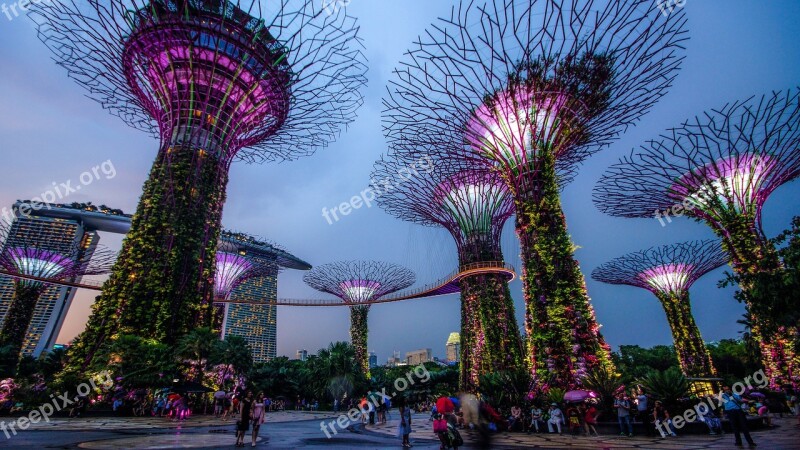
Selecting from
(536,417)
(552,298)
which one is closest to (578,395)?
(536,417)

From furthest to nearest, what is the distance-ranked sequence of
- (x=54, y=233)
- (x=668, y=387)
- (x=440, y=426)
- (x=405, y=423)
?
(x=54, y=233), (x=668, y=387), (x=405, y=423), (x=440, y=426)

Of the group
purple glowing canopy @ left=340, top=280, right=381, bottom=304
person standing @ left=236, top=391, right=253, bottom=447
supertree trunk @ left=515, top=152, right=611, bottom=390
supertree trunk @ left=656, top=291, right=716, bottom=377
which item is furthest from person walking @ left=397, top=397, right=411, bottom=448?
purple glowing canopy @ left=340, top=280, right=381, bottom=304

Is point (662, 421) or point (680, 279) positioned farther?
point (680, 279)

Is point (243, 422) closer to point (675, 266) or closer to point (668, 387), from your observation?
point (668, 387)

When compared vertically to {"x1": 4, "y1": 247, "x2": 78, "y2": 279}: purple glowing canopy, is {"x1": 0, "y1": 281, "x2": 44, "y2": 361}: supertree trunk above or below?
below

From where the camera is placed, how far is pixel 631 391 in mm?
12672

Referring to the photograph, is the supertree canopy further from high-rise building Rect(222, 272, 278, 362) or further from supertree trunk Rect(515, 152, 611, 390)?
high-rise building Rect(222, 272, 278, 362)

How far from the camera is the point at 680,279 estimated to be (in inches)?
1214

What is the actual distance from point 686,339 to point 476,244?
18462mm

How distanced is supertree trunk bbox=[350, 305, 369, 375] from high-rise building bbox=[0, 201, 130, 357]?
43.7 metres

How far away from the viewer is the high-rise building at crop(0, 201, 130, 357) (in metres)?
57.5

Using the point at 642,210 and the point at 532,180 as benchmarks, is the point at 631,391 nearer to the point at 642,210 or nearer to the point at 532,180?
A: the point at 532,180

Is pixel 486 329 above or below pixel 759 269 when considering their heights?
below

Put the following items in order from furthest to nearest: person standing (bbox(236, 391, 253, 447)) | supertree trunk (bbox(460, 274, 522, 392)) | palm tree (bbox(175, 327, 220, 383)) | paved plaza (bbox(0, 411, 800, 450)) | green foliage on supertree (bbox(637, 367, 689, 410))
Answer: supertree trunk (bbox(460, 274, 522, 392)), palm tree (bbox(175, 327, 220, 383)), green foliage on supertree (bbox(637, 367, 689, 410)), person standing (bbox(236, 391, 253, 447)), paved plaza (bbox(0, 411, 800, 450))
